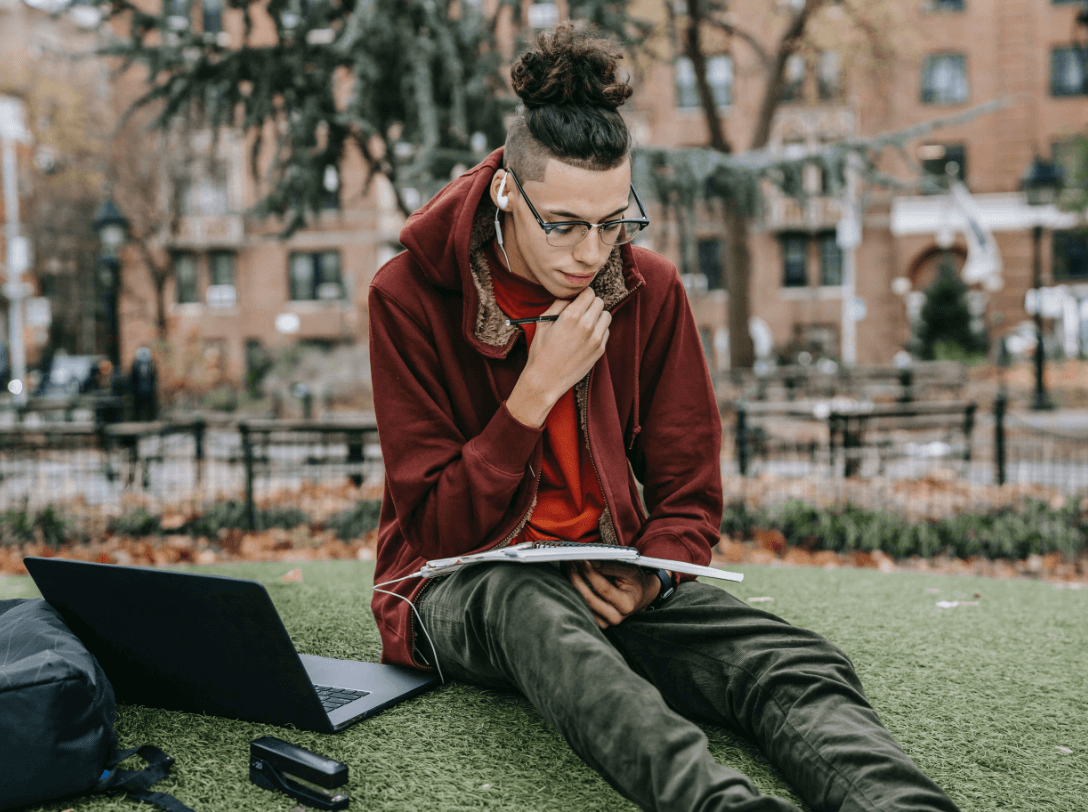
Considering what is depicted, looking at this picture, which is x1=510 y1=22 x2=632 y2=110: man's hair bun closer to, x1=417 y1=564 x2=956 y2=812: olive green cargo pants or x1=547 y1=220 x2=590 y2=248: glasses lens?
x1=547 y1=220 x2=590 y2=248: glasses lens

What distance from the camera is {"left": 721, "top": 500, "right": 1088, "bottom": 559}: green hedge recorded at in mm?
6195

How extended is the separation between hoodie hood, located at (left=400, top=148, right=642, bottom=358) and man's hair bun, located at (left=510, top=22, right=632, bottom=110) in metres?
0.27

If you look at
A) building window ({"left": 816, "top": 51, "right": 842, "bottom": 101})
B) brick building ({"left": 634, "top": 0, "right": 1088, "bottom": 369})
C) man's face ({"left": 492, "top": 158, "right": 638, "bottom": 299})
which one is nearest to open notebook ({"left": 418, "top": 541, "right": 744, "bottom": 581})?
man's face ({"left": 492, "top": 158, "right": 638, "bottom": 299})

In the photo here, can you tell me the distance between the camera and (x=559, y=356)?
2.21 m

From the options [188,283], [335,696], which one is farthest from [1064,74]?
[335,696]

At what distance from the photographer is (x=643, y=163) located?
901 centimetres

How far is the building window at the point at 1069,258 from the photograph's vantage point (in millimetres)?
32188

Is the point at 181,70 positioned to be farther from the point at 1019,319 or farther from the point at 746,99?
the point at 1019,319

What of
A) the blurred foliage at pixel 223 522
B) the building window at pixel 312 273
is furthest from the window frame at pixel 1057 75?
the blurred foliage at pixel 223 522

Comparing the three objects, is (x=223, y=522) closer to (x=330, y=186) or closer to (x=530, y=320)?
(x=330, y=186)

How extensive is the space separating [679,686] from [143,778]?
127 centimetres

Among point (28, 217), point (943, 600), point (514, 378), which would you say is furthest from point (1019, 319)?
point (28, 217)

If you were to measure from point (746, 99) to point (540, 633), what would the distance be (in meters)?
33.3

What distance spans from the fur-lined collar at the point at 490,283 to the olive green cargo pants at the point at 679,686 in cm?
61
